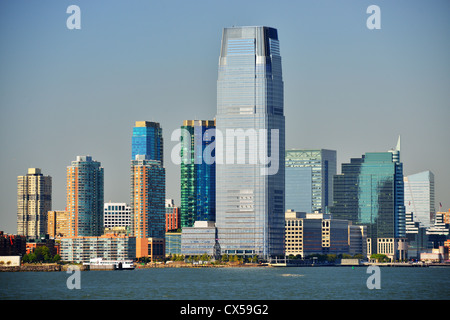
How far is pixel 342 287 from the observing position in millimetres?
158875

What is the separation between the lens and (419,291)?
14888 cm

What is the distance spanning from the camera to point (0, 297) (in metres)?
136
